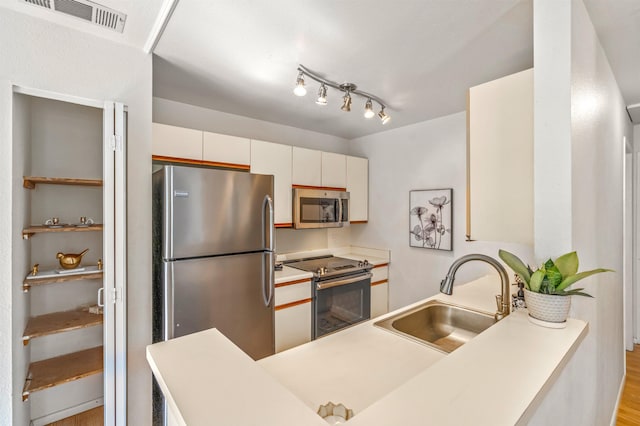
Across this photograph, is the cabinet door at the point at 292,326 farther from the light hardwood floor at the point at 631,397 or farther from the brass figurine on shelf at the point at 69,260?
the light hardwood floor at the point at 631,397

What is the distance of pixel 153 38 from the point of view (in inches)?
63.8

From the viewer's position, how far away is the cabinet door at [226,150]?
237cm

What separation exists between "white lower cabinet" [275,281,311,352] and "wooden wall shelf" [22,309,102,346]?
1237 millimetres

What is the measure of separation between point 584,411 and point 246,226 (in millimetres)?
2126

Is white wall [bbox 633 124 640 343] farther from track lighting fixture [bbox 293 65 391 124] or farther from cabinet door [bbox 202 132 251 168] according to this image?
cabinet door [bbox 202 132 251 168]

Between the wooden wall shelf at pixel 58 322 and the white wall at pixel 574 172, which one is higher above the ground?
the white wall at pixel 574 172

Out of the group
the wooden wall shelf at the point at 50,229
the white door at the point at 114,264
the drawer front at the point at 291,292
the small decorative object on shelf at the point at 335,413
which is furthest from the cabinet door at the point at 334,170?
the small decorative object on shelf at the point at 335,413

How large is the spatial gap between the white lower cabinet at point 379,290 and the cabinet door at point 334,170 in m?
1.07

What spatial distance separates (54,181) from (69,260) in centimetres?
44

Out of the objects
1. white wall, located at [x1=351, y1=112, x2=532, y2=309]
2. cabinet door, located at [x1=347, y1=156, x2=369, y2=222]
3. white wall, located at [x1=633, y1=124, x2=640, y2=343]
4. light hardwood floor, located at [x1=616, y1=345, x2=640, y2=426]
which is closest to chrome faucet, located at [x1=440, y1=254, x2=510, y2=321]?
white wall, located at [x1=351, y1=112, x2=532, y2=309]

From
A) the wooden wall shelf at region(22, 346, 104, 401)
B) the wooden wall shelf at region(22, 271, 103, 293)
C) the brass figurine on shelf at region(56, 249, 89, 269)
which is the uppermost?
the brass figurine on shelf at region(56, 249, 89, 269)

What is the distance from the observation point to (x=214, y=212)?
196cm

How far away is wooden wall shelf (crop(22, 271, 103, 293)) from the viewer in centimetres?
147

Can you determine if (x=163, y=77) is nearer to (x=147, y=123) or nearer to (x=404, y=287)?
(x=147, y=123)
